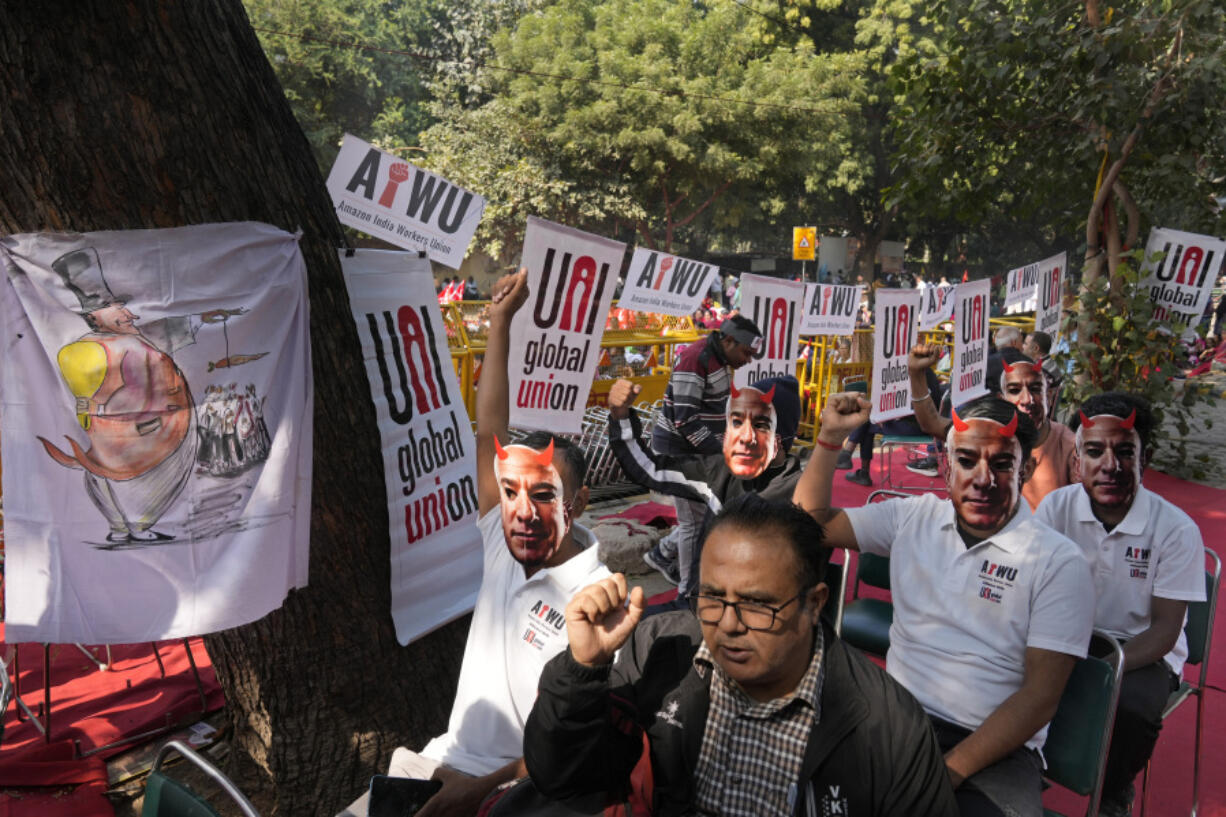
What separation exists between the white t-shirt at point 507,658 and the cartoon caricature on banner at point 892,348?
12.2ft

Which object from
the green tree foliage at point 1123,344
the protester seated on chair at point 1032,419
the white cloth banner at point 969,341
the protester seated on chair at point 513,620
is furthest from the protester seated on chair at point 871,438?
the protester seated on chair at point 513,620

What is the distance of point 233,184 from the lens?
2992 millimetres

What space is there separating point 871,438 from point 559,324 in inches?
243

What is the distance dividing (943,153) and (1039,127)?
2.87ft

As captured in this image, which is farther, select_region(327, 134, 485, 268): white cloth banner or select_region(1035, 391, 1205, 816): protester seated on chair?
select_region(327, 134, 485, 268): white cloth banner

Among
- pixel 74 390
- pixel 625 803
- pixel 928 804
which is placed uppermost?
pixel 74 390

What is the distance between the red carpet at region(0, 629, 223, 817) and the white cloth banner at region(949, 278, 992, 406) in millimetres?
4917

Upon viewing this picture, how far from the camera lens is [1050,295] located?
8172 mm

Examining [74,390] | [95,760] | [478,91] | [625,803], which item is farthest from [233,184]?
[478,91]

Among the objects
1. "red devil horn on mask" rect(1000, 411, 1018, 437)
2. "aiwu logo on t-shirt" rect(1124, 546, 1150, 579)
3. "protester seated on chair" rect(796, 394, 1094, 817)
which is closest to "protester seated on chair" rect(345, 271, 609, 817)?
"protester seated on chair" rect(796, 394, 1094, 817)

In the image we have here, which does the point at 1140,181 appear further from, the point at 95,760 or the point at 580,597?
the point at 95,760

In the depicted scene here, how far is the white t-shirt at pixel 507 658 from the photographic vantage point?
2.68 metres

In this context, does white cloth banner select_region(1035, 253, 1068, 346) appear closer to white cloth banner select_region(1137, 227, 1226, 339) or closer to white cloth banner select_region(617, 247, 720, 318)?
white cloth banner select_region(1137, 227, 1226, 339)

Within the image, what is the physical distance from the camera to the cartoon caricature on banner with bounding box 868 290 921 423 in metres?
6.09
